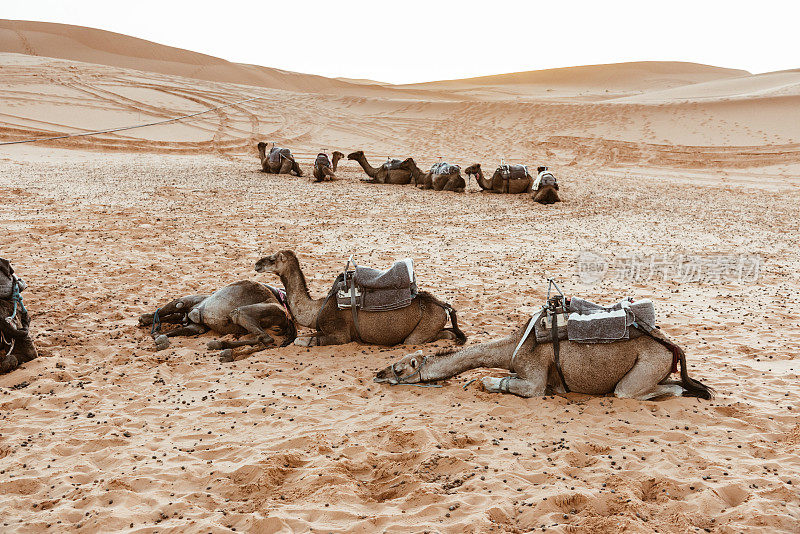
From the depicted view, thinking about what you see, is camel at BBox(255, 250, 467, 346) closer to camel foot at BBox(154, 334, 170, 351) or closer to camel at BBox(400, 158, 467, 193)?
camel foot at BBox(154, 334, 170, 351)

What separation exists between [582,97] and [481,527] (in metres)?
52.5

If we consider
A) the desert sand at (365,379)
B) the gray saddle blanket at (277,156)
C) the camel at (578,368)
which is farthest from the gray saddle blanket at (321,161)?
the camel at (578,368)

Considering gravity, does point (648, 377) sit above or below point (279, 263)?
below

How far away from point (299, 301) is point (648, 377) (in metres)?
4.23

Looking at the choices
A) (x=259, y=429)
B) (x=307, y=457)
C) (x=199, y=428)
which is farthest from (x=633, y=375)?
(x=199, y=428)

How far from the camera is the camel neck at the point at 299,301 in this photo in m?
7.91

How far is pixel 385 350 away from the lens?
777cm

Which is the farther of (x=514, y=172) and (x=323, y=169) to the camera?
(x=323, y=169)

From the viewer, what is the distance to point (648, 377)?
6.16m

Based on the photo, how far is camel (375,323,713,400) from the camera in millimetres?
6156

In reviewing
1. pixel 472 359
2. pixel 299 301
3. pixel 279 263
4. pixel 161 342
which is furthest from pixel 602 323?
pixel 161 342

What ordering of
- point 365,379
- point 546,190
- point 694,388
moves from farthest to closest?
point 546,190, point 365,379, point 694,388

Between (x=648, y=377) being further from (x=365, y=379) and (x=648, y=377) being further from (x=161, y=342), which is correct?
(x=161, y=342)

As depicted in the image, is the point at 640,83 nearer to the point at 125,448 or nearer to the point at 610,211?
the point at 610,211
